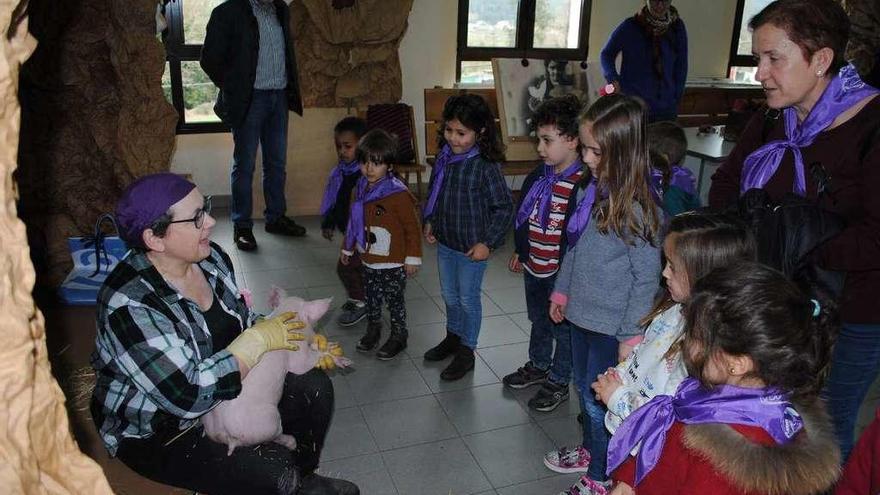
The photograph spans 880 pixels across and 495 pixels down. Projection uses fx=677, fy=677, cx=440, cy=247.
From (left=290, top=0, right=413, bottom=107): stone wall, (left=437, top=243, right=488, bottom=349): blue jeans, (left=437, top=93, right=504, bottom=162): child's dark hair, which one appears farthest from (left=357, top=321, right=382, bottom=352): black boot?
(left=290, top=0, right=413, bottom=107): stone wall

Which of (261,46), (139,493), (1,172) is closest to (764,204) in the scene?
(1,172)

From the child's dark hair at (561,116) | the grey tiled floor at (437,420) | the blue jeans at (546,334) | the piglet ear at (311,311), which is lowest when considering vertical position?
the grey tiled floor at (437,420)

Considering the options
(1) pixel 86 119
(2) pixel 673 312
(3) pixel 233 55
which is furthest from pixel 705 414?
(3) pixel 233 55

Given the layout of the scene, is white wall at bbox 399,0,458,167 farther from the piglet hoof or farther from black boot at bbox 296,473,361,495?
the piglet hoof

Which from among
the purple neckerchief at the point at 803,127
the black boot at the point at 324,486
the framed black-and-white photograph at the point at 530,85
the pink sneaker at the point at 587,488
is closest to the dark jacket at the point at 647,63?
the framed black-and-white photograph at the point at 530,85

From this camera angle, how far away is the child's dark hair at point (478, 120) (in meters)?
3.20

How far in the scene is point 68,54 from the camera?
4031 mm

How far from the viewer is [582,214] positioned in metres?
2.51

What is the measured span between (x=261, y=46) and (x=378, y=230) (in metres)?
2.47

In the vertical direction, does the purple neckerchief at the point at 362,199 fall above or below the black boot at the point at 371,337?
above

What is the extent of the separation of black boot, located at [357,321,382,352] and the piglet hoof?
159cm

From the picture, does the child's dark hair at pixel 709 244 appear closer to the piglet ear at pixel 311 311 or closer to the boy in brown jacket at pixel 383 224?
the piglet ear at pixel 311 311

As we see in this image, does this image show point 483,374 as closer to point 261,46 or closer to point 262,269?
point 262,269

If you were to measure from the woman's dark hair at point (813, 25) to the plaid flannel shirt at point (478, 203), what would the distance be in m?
1.51
